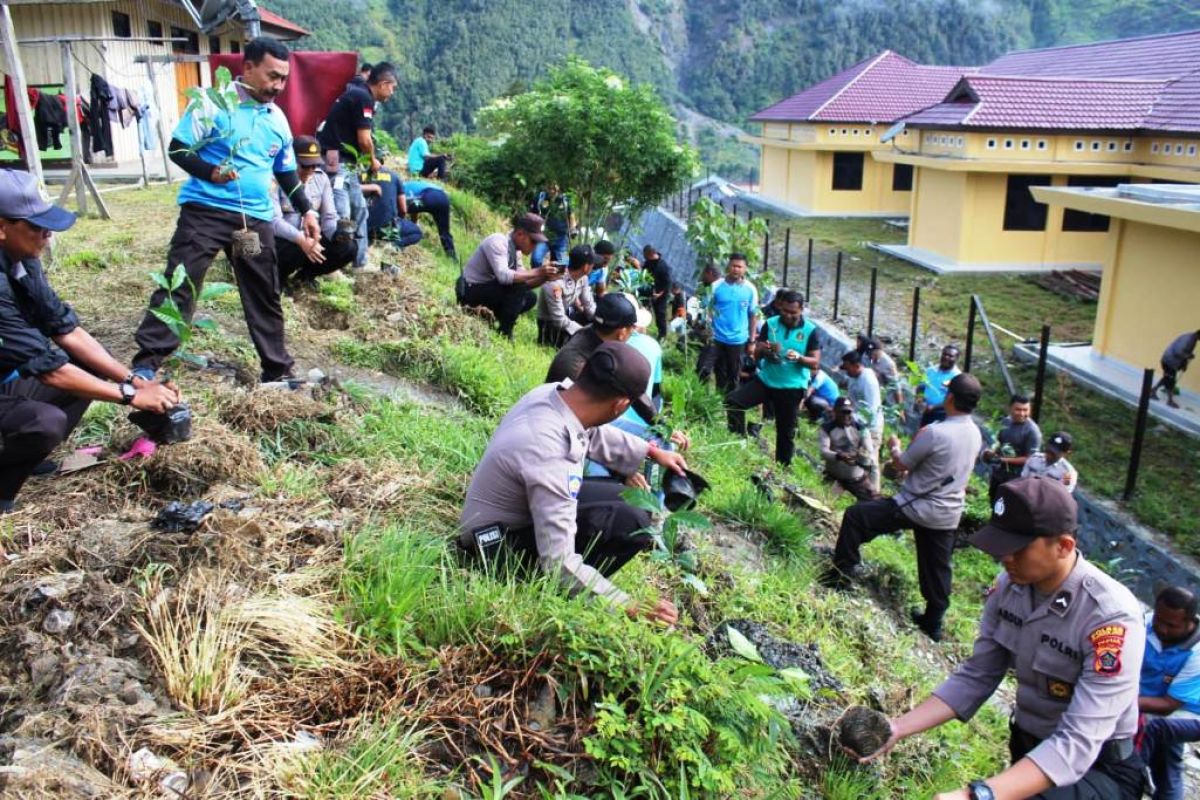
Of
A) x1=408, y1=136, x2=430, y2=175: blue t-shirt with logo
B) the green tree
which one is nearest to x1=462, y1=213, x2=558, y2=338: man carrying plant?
the green tree

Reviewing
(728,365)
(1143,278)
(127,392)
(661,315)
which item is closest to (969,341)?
(1143,278)

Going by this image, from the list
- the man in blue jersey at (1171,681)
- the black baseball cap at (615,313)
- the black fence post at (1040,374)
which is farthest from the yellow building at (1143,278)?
the black baseball cap at (615,313)

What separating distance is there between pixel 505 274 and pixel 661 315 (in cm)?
550

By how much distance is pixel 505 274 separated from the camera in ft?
25.5

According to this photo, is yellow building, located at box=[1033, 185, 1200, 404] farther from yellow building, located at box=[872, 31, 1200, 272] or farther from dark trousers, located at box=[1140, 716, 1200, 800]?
dark trousers, located at box=[1140, 716, 1200, 800]

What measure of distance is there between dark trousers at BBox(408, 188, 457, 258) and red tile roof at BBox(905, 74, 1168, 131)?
1267 cm

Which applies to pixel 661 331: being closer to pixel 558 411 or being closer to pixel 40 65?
pixel 558 411

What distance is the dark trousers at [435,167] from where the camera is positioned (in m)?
16.0

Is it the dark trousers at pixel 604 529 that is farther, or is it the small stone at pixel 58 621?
the dark trousers at pixel 604 529

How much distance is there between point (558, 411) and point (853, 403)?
569 centimetres

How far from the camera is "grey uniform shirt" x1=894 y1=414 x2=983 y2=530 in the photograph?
18.4 feet

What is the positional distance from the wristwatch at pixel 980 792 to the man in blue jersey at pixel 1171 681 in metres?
1.77

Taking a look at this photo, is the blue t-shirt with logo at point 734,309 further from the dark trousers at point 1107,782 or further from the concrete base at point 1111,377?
the dark trousers at point 1107,782

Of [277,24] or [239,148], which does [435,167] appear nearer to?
[277,24]
